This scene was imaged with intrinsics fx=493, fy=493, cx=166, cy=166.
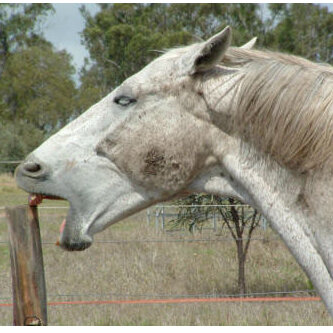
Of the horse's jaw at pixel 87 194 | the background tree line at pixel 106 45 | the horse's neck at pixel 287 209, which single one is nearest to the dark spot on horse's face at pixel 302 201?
the horse's neck at pixel 287 209

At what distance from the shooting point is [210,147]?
1947mm

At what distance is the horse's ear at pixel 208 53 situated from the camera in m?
1.87

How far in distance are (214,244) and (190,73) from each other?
23.9 ft

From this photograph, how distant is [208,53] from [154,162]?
0.47 metres

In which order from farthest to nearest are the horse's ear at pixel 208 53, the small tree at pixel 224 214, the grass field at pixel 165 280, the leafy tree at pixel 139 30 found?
1. the leafy tree at pixel 139 30
2. the small tree at pixel 224 214
3. the grass field at pixel 165 280
4. the horse's ear at pixel 208 53

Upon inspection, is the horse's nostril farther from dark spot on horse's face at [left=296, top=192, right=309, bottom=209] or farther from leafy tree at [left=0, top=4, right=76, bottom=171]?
leafy tree at [left=0, top=4, right=76, bottom=171]

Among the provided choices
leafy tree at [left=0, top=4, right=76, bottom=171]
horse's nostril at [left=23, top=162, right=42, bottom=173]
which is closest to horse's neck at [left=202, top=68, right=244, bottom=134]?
horse's nostril at [left=23, top=162, right=42, bottom=173]

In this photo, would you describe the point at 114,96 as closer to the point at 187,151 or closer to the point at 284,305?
the point at 187,151

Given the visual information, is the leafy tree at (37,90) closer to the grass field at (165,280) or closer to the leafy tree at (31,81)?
the leafy tree at (31,81)

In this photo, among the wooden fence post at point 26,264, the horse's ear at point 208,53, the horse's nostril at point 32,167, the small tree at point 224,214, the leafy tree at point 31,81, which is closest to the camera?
the horse's ear at point 208,53

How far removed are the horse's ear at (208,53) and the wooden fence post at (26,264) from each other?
1158 mm

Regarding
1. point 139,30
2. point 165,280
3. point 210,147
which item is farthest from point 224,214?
point 139,30

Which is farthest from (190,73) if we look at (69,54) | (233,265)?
(69,54)

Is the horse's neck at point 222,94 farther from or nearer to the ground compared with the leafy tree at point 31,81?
farther from the ground
